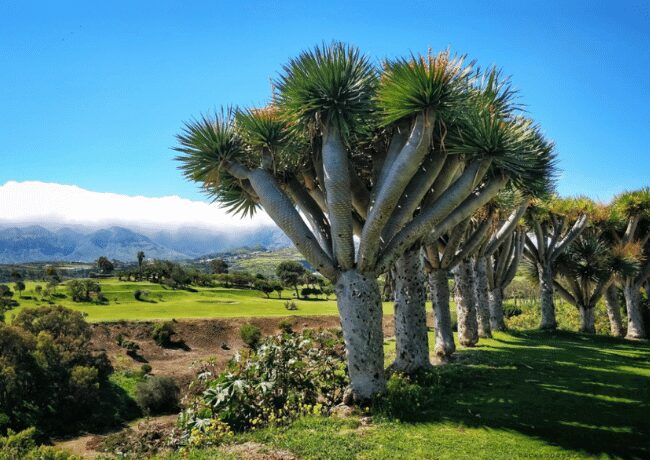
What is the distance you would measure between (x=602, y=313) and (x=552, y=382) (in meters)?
23.9

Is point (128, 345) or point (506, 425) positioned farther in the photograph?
point (128, 345)

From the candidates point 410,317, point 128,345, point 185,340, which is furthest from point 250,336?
point 410,317

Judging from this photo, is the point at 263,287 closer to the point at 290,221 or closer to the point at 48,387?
the point at 48,387

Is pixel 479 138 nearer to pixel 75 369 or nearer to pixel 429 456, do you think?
pixel 429 456

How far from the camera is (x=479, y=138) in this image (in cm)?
851

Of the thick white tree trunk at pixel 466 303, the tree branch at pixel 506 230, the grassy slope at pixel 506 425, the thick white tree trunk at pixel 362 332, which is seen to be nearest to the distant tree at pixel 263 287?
the tree branch at pixel 506 230

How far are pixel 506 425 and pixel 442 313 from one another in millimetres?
6939

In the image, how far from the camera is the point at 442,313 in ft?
45.7

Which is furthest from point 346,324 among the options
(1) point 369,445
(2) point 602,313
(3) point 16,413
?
(2) point 602,313

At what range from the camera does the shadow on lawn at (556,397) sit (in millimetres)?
6551

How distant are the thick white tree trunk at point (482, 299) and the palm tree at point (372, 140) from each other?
1086 cm

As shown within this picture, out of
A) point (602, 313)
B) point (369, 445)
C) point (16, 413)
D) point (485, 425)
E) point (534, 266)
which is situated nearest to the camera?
point (369, 445)

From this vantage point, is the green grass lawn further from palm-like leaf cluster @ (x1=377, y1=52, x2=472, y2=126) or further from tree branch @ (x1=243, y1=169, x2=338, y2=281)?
palm-like leaf cluster @ (x1=377, y1=52, x2=472, y2=126)

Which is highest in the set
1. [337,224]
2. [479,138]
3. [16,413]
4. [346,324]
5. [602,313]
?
[479,138]
